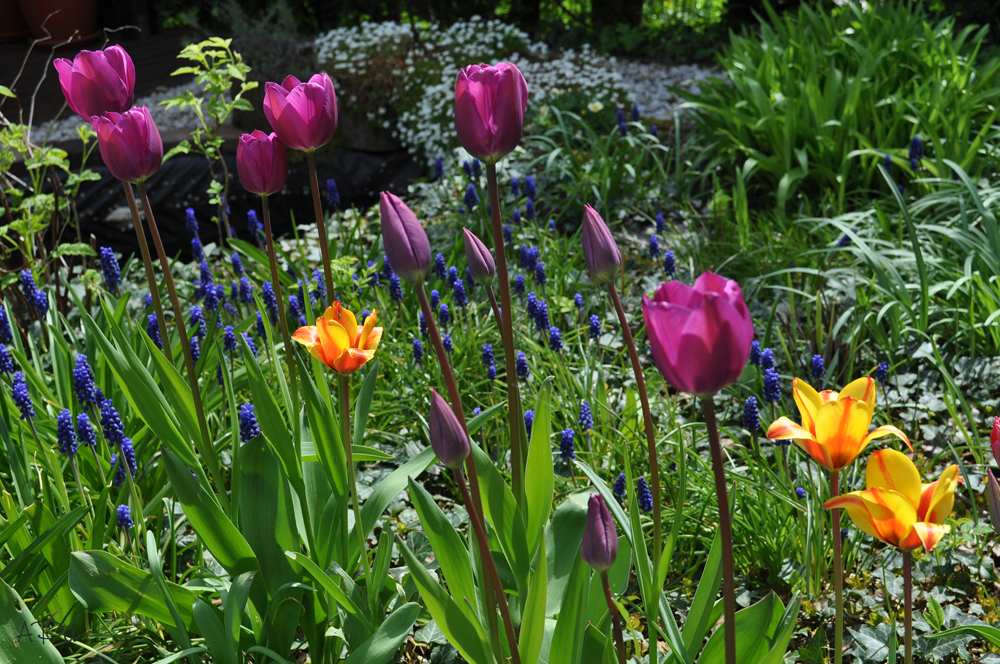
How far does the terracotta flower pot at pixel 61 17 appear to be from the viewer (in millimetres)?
7656

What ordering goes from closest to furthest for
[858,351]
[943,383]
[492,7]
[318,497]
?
[318,497], [943,383], [858,351], [492,7]

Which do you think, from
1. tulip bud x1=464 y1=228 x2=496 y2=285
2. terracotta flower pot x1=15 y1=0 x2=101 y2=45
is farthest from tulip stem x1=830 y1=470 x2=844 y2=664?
terracotta flower pot x1=15 y1=0 x2=101 y2=45

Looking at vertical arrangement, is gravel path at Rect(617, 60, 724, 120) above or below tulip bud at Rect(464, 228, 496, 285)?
below

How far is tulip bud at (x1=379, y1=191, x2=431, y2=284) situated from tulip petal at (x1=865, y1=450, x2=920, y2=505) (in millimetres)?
602

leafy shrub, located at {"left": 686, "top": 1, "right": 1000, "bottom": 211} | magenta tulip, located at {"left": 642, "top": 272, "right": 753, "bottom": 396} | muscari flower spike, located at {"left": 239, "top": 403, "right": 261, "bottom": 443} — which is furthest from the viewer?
leafy shrub, located at {"left": 686, "top": 1, "right": 1000, "bottom": 211}

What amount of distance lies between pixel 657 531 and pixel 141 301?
2.79 m

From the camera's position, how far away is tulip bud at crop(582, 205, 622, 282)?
3.43ft

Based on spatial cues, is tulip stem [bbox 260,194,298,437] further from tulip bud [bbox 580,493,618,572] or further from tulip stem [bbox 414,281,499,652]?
tulip bud [bbox 580,493,618,572]

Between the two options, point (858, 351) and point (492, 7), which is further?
point (492, 7)

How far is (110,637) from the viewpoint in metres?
1.50

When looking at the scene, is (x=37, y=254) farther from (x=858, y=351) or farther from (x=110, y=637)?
(x=858, y=351)

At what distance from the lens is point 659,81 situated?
613 cm

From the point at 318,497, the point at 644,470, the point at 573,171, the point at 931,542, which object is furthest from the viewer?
the point at 573,171

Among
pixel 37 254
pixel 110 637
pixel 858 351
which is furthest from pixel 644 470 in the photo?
pixel 37 254
